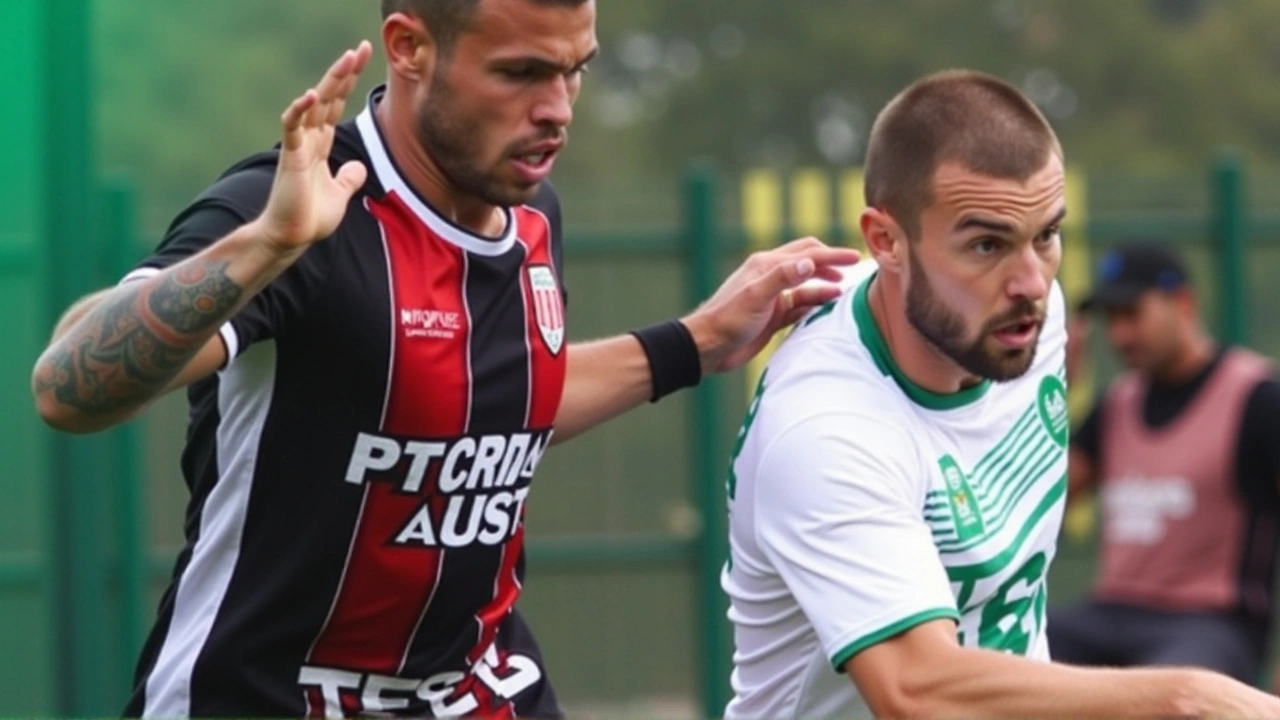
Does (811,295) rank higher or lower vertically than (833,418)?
higher

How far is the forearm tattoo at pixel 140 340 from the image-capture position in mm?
3736

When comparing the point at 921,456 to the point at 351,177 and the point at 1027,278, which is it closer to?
the point at 1027,278

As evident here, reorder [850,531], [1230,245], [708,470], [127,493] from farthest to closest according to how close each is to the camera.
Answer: [1230,245] → [708,470] → [127,493] → [850,531]

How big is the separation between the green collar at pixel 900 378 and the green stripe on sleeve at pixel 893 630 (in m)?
0.49

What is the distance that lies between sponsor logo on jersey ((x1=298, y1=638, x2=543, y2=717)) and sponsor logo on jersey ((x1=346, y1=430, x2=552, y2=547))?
0.93 feet

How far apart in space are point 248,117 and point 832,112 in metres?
7.26

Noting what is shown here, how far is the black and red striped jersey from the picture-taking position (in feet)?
13.9

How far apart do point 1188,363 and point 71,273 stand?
371 centimetres

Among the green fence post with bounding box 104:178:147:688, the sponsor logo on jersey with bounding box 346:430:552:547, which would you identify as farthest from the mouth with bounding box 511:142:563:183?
the green fence post with bounding box 104:178:147:688

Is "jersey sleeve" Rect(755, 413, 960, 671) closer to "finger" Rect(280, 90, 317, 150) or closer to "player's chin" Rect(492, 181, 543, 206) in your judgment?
"player's chin" Rect(492, 181, 543, 206)

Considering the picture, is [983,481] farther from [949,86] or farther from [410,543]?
[410,543]

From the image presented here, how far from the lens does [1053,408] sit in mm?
4762

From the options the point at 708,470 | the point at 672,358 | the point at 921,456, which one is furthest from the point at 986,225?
the point at 708,470

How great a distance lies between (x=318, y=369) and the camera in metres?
4.21
